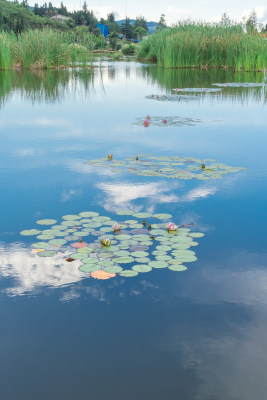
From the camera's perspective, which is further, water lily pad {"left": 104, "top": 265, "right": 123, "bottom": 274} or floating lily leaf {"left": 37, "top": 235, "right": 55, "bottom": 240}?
floating lily leaf {"left": 37, "top": 235, "right": 55, "bottom": 240}

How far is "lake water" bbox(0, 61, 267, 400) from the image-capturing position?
84.0 inches

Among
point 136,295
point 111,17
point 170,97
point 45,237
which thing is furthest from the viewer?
point 111,17

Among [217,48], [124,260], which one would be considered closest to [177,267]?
[124,260]

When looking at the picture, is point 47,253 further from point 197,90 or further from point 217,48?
point 217,48

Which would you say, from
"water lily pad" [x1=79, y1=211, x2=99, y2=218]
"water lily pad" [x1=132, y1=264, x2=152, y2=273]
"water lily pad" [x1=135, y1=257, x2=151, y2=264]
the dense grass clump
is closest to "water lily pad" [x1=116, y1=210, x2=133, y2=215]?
"water lily pad" [x1=79, y1=211, x2=99, y2=218]

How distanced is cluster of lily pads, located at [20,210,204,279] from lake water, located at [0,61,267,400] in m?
0.08

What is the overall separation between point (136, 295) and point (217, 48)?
20.6m

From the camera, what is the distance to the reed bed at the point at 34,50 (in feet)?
63.7

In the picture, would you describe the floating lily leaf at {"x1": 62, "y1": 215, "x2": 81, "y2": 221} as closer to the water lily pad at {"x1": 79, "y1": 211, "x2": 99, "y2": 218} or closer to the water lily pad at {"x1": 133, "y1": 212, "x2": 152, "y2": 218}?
the water lily pad at {"x1": 79, "y1": 211, "x2": 99, "y2": 218}

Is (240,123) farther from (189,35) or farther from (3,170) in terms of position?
(189,35)

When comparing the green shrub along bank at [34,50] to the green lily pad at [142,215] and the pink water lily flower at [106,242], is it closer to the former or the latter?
the green lily pad at [142,215]

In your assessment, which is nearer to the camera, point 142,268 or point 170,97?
point 142,268

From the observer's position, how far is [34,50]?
20266 millimetres

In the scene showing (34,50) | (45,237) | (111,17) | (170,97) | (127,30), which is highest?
(111,17)
